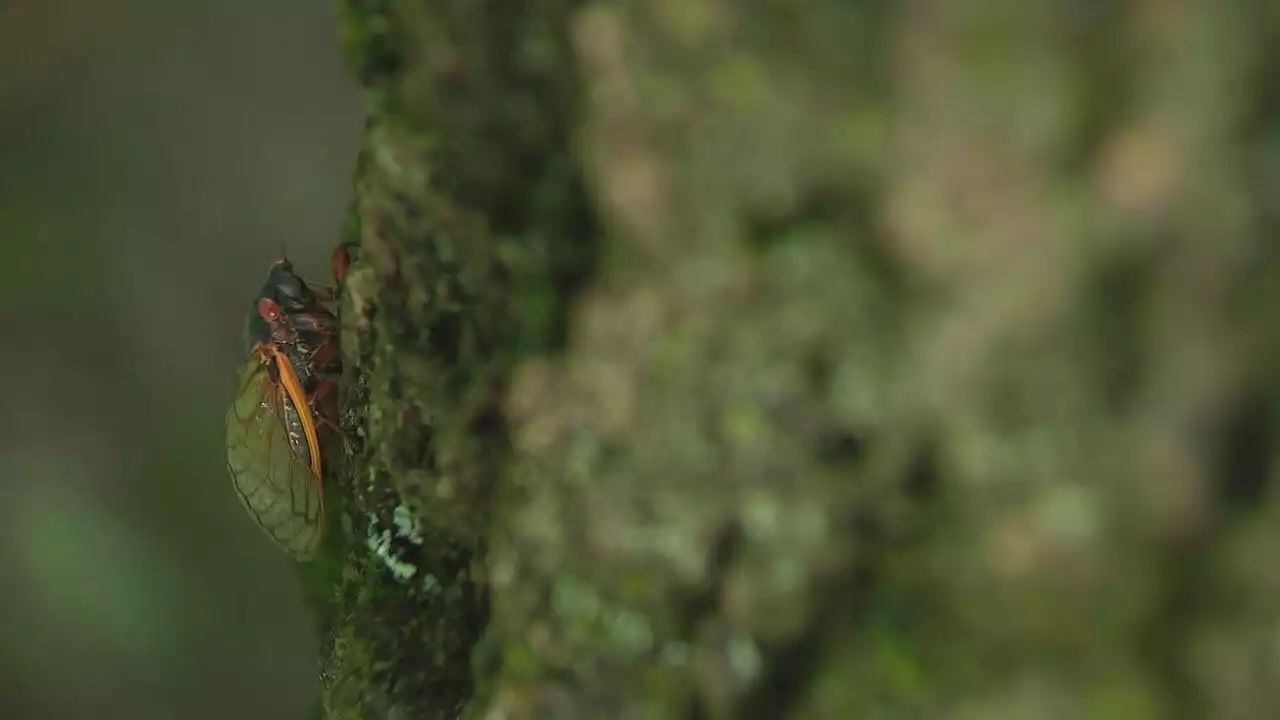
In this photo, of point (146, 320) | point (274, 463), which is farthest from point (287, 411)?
point (146, 320)

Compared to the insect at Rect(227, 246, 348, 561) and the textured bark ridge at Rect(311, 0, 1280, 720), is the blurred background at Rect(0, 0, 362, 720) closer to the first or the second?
the insect at Rect(227, 246, 348, 561)

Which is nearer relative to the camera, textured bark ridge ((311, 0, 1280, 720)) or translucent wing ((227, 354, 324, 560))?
textured bark ridge ((311, 0, 1280, 720))

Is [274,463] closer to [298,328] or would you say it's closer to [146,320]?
[298,328]

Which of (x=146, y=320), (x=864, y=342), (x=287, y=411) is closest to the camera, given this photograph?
(x=864, y=342)

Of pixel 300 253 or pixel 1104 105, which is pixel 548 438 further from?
pixel 300 253

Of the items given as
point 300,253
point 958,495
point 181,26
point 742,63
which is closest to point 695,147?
point 742,63

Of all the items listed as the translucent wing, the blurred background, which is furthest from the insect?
the blurred background

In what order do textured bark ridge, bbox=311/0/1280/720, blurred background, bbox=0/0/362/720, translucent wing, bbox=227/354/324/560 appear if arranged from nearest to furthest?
textured bark ridge, bbox=311/0/1280/720, translucent wing, bbox=227/354/324/560, blurred background, bbox=0/0/362/720
